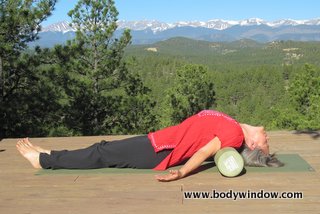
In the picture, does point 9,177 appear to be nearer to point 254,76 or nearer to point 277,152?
point 277,152

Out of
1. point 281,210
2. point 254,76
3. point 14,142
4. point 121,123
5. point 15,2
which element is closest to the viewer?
point 281,210

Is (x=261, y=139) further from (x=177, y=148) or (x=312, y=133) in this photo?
(x=312, y=133)

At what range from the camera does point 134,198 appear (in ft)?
7.89

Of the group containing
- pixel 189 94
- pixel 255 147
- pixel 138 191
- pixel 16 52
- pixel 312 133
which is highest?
pixel 16 52

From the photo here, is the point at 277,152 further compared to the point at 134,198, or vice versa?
the point at 277,152

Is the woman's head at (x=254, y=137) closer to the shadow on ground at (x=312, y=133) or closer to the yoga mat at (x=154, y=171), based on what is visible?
the yoga mat at (x=154, y=171)

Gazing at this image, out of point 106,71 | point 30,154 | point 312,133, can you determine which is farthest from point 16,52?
point 312,133

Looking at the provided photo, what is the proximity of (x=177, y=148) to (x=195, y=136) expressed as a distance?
6.5 inches

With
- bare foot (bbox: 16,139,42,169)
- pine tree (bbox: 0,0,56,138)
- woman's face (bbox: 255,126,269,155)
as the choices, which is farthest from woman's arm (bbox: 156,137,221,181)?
pine tree (bbox: 0,0,56,138)

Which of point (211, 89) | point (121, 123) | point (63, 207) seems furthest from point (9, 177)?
point (211, 89)

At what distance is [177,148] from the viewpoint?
295 cm

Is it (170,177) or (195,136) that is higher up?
(195,136)

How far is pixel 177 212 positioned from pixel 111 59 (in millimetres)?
10018

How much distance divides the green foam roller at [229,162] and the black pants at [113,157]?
0.42m
